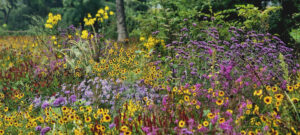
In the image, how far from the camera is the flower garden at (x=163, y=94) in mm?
2240

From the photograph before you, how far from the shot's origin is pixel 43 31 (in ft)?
25.0

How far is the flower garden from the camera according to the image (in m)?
2.24

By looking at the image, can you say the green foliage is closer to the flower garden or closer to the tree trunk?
the flower garden

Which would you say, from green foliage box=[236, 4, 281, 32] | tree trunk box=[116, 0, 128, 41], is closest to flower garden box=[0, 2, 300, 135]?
green foliage box=[236, 4, 281, 32]

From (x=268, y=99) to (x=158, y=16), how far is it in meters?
5.63

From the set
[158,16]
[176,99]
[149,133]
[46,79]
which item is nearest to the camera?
[149,133]

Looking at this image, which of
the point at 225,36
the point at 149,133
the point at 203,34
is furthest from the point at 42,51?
the point at 149,133

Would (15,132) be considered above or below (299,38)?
below

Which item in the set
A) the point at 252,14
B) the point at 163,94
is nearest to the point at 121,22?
the point at 252,14

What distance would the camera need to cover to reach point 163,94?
3.93m

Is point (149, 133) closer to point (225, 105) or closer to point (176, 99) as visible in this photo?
point (225, 105)

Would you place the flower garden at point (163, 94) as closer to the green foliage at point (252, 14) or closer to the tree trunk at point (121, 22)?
the green foliage at point (252, 14)

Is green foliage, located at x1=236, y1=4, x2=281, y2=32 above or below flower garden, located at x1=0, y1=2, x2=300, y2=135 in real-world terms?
above

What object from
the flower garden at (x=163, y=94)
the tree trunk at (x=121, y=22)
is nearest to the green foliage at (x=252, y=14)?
the flower garden at (x=163, y=94)
